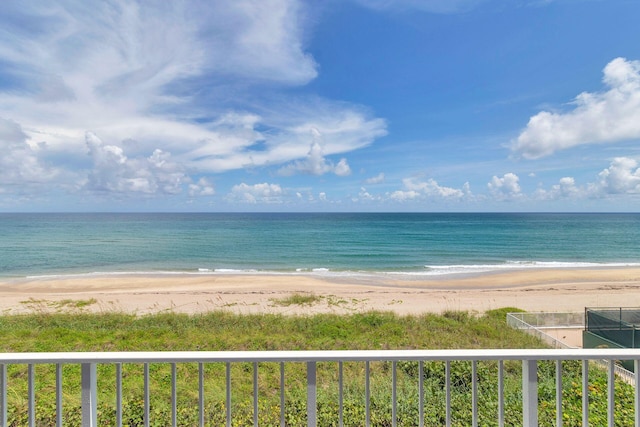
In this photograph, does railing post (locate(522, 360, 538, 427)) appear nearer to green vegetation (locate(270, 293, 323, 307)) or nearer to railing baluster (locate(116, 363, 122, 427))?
railing baluster (locate(116, 363, 122, 427))

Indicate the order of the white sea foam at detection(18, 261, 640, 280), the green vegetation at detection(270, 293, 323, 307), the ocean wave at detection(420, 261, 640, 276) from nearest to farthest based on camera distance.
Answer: the green vegetation at detection(270, 293, 323, 307) < the white sea foam at detection(18, 261, 640, 280) < the ocean wave at detection(420, 261, 640, 276)

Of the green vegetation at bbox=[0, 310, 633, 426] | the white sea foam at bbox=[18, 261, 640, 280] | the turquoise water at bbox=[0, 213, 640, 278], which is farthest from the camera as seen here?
the turquoise water at bbox=[0, 213, 640, 278]

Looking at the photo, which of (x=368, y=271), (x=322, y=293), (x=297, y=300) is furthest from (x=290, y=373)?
(x=368, y=271)

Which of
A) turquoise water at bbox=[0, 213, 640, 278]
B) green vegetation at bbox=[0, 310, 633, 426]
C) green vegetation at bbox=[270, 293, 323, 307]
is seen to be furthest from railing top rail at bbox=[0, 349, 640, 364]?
turquoise water at bbox=[0, 213, 640, 278]

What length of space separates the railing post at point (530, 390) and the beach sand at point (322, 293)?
13036mm

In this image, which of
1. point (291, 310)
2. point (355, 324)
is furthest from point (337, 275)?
point (355, 324)

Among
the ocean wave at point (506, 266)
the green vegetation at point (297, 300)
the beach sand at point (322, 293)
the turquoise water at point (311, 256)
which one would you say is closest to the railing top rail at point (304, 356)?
the beach sand at point (322, 293)

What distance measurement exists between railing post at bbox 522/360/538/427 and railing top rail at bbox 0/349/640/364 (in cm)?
7

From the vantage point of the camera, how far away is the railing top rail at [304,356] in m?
1.96

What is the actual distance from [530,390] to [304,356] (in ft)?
4.31

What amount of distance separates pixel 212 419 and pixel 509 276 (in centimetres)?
2606

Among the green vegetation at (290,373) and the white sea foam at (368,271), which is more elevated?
the green vegetation at (290,373)

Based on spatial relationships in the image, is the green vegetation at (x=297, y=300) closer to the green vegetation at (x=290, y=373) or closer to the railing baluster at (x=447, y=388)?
the green vegetation at (x=290, y=373)

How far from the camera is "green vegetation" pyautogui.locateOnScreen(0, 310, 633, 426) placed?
3502mm
